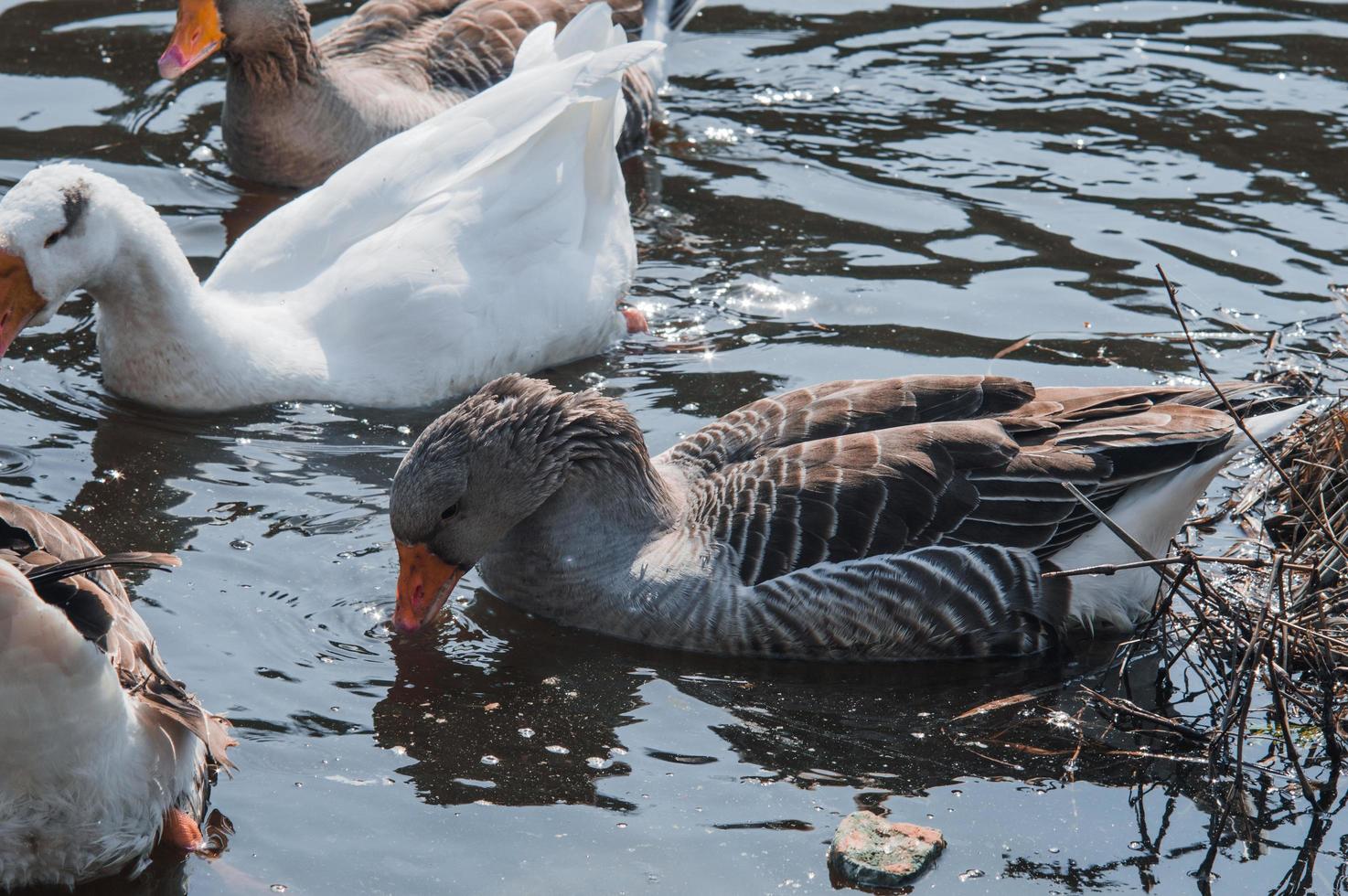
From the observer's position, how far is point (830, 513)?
21.1 feet

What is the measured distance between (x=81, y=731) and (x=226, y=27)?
22.2ft

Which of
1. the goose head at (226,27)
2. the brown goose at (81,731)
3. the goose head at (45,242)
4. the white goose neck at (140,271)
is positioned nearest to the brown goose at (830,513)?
the brown goose at (81,731)

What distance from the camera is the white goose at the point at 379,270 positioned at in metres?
7.83

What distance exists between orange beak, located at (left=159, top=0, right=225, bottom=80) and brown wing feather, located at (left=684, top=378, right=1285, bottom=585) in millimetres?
5167

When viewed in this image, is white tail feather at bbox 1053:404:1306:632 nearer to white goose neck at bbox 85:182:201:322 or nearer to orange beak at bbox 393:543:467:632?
orange beak at bbox 393:543:467:632

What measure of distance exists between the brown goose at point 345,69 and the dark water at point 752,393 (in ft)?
1.60

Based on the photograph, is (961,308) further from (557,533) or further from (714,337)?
(557,533)

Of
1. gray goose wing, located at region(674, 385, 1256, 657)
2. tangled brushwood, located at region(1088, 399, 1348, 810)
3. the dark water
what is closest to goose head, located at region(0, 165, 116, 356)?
the dark water

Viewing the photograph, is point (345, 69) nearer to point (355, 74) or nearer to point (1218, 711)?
point (355, 74)

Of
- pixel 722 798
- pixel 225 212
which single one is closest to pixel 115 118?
pixel 225 212

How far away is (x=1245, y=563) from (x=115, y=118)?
836 centimetres

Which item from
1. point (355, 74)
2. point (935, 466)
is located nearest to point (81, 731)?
point (935, 466)

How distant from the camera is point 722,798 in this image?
5684mm

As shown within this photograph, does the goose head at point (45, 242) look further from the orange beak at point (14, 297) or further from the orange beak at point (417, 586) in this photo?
the orange beak at point (417, 586)
